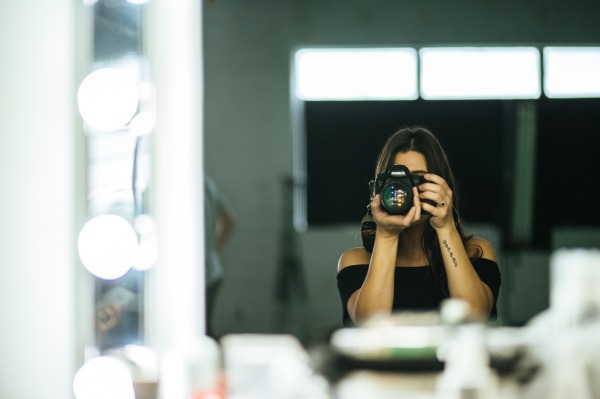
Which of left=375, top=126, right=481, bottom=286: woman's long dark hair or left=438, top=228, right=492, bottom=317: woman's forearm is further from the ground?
left=375, top=126, right=481, bottom=286: woman's long dark hair

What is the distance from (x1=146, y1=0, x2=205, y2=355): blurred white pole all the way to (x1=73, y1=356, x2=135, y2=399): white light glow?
67 mm

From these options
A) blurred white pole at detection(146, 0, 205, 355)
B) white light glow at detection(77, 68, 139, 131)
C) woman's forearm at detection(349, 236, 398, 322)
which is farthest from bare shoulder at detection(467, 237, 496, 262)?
white light glow at detection(77, 68, 139, 131)

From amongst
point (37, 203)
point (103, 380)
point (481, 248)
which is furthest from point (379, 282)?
point (37, 203)

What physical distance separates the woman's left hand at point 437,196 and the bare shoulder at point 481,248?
6cm

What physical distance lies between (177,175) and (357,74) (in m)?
0.28

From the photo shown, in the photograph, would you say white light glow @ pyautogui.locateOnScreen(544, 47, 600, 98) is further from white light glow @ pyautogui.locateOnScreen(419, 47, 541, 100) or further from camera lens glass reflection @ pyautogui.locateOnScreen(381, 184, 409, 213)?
camera lens glass reflection @ pyautogui.locateOnScreen(381, 184, 409, 213)

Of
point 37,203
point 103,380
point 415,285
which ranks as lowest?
point 103,380

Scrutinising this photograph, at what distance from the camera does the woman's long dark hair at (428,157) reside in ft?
2.96

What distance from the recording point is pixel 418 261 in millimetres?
917

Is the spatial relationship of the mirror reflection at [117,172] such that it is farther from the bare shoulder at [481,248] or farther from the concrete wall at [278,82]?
the bare shoulder at [481,248]

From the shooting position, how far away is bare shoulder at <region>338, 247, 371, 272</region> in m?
0.90

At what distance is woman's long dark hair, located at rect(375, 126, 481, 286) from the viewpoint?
902mm

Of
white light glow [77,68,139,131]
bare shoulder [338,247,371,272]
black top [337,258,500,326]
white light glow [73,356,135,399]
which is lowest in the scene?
white light glow [73,356,135,399]

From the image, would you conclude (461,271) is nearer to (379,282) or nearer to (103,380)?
(379,282)
